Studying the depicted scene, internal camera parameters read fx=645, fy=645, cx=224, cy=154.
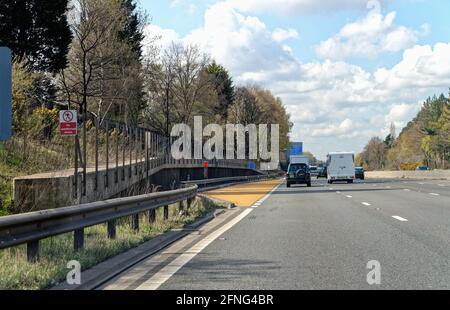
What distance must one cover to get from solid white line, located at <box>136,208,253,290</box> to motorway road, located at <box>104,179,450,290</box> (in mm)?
13

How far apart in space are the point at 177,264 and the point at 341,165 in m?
47.0

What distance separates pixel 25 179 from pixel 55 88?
110ft

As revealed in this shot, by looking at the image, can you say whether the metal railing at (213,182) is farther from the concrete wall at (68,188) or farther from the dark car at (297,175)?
the dark car at (297,175)

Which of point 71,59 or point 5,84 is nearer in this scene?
point 5,84

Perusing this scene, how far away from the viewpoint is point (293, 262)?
1007 cm

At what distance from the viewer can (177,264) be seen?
33.2 ft

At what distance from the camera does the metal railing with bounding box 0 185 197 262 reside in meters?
8.45

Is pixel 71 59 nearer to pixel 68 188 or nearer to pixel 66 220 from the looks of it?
pixel 68 188

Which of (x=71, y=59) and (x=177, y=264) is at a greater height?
(x=71, y=59)

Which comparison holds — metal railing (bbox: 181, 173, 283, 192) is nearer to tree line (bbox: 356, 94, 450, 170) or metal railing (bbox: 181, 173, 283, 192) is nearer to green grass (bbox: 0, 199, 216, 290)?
green grass (bbox: 0, 199, 216, 290)

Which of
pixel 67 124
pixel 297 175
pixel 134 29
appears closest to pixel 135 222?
pixel 67 124

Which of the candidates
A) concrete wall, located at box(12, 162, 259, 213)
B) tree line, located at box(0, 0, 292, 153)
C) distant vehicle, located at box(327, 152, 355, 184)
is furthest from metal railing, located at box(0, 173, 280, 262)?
distant vehicle, located at box(327, 152, 355, 184)

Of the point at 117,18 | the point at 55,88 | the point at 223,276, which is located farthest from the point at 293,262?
the point at 55,88

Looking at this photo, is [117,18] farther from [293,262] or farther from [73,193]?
[293,262]
